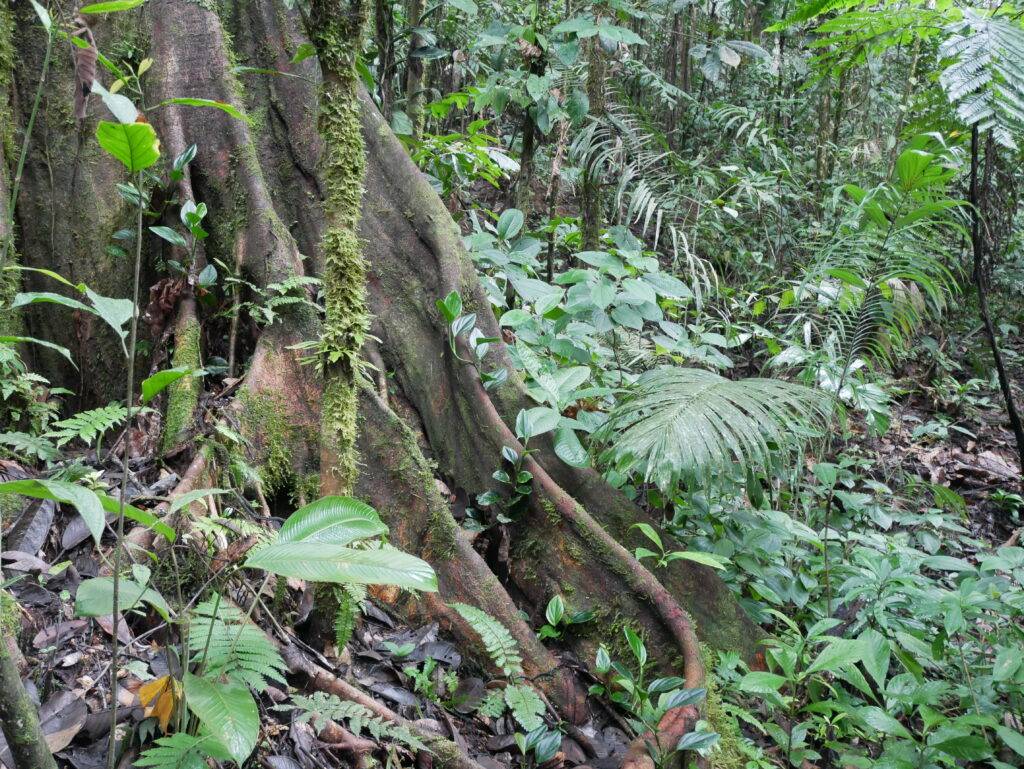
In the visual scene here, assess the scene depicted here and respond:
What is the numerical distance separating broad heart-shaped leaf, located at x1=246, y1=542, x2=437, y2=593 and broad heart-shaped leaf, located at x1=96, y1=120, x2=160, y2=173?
2.56 feet

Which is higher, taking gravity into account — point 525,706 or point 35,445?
point 35,445

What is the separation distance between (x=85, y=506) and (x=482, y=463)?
2281mm

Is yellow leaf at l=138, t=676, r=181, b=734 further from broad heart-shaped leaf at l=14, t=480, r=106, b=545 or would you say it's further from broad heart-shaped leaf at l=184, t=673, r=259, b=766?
broad heart-shaped leaf at l=14, t=480, r=106, b=545

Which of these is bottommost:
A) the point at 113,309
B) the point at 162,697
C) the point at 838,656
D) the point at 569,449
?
the point at 838,656

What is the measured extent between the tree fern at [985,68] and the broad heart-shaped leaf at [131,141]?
3.21 metres

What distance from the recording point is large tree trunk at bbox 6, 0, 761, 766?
3.13 meters

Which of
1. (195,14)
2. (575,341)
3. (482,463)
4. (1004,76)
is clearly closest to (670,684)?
(482,463)

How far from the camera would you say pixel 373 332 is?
3684 millimetres

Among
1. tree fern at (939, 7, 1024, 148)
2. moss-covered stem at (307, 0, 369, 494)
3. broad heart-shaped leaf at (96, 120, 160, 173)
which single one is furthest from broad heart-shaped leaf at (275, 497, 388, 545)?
tree fern at (939, 7, 1024, 148)

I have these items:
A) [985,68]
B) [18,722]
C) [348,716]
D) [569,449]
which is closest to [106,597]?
[18,722]

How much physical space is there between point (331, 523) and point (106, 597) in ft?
1.55

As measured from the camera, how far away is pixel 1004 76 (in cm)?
317

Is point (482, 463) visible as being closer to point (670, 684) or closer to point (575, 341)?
point (575, 341)

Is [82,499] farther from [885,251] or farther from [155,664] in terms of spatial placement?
[885,251]
